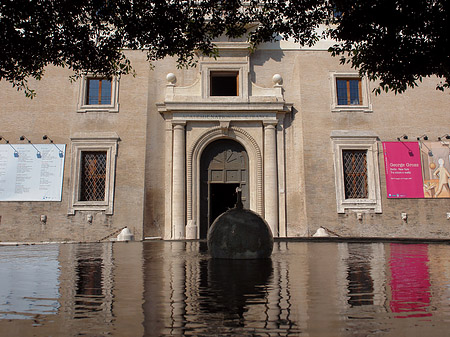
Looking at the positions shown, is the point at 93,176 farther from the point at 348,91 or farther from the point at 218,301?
the point at 218,301

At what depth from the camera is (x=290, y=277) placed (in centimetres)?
433

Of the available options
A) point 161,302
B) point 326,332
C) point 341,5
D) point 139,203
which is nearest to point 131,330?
point 161,302

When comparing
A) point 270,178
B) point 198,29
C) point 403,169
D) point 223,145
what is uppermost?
point 223,145

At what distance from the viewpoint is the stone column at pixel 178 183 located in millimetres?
16219

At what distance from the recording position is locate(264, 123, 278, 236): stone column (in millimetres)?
16413

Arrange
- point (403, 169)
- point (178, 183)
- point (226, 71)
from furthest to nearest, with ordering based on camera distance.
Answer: point (226, 71), point (403, 169), point (178, 183)

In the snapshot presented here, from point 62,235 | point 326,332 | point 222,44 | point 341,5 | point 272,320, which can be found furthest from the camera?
point 222,44

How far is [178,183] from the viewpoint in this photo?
1644 cm

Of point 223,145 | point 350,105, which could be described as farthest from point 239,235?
point 350,105

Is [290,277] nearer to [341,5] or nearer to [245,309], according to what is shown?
[245,309]

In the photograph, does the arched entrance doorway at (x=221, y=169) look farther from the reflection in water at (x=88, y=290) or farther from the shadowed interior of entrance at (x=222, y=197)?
the reflection in water at (x=88, y=290)

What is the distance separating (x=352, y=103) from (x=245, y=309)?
1698 centimetres

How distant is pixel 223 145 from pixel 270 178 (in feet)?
8.65

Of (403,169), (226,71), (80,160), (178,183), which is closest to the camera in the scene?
(178,183)
